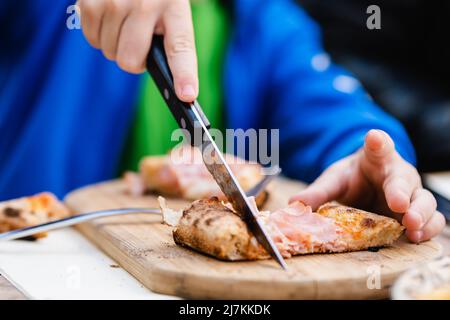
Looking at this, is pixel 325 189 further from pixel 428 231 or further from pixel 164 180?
pixel 164 180

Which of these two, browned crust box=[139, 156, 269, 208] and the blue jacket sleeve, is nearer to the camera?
browned crust box=[139, 156, 269, 208]

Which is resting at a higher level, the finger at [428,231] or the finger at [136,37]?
the finger at [136,37]

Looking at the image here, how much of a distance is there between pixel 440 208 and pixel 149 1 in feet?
2.91

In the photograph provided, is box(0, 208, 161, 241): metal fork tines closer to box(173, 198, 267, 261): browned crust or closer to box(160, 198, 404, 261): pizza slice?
box(160, 198, 404, 261): pizza slice

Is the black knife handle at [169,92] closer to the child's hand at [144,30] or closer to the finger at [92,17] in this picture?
the child's hand at [144,30]

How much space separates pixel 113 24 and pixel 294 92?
117cm

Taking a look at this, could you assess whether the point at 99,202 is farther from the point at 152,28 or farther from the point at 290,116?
the point at 290,116

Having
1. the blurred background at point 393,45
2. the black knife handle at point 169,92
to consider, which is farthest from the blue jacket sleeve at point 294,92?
the blurred background at point 393,45

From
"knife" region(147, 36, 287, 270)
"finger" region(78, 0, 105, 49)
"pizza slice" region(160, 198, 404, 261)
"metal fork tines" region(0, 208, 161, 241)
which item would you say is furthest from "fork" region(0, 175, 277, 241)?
"finger" region(78, 0, 105, 49)

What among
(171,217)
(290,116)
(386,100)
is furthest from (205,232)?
(386,100)

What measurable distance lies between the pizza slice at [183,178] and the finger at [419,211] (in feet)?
1.72

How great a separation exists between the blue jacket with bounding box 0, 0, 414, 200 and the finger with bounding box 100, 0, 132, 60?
2.99ft

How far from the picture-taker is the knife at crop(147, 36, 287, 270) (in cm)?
123

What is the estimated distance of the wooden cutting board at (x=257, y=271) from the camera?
1.14m
